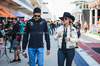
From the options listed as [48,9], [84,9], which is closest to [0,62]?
[84,9]

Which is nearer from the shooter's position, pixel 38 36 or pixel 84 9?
pixel 38 36

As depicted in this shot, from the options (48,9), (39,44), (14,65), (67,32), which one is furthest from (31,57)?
(48,9)

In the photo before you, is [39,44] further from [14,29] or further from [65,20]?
[14,29]

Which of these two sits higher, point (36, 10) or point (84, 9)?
point (84, 9)

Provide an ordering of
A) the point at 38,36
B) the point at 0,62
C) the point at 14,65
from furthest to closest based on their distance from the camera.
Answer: the point at 0,62 → the point at 14,65 → the point at 38,36

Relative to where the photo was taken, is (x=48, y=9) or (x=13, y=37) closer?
(x=13, y=37)

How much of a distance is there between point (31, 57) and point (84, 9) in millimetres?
37299

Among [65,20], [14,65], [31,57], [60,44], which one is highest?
[65,20]

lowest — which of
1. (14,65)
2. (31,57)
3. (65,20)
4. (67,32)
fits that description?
(14,65)

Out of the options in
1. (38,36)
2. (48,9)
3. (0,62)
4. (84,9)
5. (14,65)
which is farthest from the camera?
(48,9)

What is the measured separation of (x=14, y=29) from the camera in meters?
7.05

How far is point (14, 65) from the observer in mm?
6809

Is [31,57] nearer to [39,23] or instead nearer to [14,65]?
[39,23]

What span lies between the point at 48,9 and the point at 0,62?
293 feet
